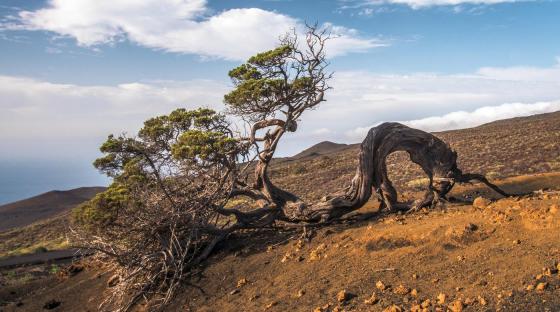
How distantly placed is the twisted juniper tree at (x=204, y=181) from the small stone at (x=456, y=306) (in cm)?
653

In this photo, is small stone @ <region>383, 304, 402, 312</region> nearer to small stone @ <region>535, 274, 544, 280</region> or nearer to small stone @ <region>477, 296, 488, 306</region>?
small stone @ <region>477, 296, 488, 306</region>

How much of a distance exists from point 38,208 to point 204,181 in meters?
56.4

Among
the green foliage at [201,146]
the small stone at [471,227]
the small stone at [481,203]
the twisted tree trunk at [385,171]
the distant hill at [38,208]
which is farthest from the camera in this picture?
the distant hill at [38,208]

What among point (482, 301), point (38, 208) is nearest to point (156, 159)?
point (482, 301)

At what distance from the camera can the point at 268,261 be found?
11422 millimetres

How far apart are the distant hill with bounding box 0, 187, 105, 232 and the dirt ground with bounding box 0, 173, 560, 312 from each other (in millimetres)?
46773

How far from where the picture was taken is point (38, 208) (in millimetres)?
60875

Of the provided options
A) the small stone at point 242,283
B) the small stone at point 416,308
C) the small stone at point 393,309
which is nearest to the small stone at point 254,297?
the small stone at point 242,283

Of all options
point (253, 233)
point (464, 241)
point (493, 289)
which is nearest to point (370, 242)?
point (464, 241)

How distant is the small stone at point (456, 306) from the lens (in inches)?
270

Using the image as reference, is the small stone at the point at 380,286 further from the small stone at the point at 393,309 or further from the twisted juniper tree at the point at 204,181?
the twisted juniper tree at the point at 204,181

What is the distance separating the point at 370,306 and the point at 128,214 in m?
6.92

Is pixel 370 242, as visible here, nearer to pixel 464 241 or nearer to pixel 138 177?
pixel 464 241

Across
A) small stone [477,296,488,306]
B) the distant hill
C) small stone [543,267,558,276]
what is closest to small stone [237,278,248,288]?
small stone [477,296,488,306]
